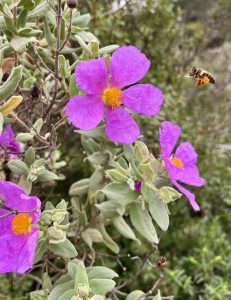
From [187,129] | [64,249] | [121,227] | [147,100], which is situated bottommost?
[187,129]

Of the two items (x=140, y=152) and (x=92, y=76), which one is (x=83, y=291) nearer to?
(x=140, y=152)

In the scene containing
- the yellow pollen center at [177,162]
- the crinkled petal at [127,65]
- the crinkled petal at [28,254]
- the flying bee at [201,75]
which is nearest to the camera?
the crinkled petal at [28,254]

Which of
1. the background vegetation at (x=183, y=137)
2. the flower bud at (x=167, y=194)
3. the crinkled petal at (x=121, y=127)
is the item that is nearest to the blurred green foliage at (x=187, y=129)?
the background vegetation at (x=183, y=137)

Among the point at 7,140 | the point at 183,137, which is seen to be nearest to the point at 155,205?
the point at 7,140

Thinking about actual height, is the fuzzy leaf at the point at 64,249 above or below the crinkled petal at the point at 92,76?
below

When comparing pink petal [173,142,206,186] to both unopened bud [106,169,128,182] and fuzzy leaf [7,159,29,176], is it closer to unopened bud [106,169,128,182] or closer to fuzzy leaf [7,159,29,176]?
unopened bud [106,169,128,182]

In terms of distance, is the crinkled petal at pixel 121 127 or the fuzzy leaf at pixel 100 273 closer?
the crinkled petal at pixel 121 127

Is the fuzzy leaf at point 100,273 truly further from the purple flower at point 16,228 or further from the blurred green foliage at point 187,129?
the blurred green foliage at point 187,129
